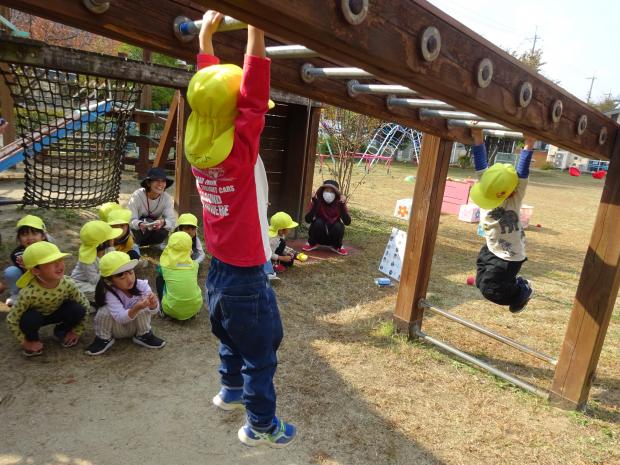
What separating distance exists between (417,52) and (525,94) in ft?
2.61

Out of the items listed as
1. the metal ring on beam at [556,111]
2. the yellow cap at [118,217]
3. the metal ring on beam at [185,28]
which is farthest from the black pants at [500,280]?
the yellow cap at [118,217]

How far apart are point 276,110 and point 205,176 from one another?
566 cm

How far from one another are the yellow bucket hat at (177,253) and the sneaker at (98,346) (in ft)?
2.46

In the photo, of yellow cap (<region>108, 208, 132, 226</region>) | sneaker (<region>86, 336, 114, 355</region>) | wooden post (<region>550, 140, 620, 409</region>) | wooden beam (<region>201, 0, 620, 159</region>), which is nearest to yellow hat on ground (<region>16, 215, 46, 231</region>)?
yellow cap (<region>108, 208, 132, 226</region>)

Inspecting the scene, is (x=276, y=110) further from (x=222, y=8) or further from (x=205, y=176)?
(x=222, y=8)

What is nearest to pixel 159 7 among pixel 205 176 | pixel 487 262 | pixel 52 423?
pixel 205 176

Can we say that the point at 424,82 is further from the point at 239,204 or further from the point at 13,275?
the point at 13,275

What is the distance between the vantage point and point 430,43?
1.51m

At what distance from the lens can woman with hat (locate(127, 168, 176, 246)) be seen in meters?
5.05

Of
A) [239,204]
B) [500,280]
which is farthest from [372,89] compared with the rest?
[500,280]

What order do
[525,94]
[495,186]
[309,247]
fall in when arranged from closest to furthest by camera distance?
[525,94] → [495,186] → [309,247]

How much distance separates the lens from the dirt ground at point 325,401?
2414 millimetres

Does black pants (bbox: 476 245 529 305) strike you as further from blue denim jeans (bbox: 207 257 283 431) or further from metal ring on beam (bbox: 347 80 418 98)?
blue denim jeans (bbox: 207 257 283 431)

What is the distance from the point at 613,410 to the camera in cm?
310
